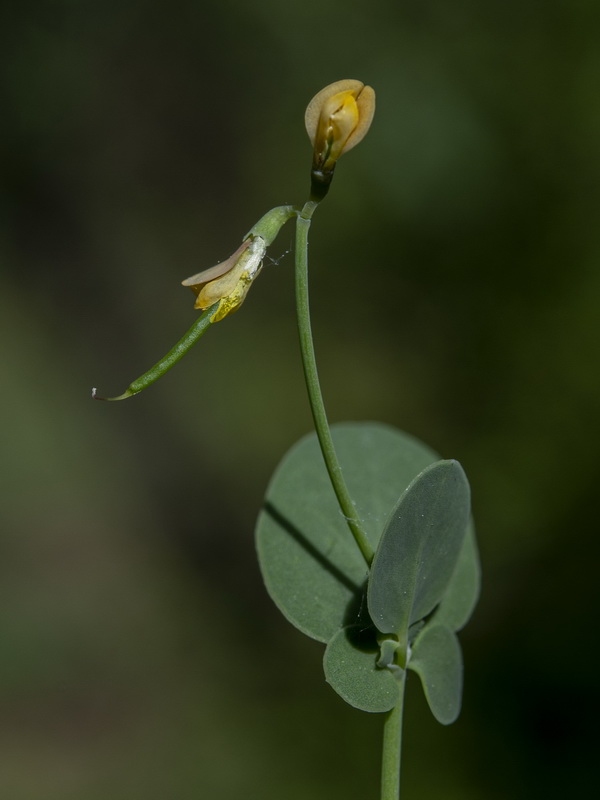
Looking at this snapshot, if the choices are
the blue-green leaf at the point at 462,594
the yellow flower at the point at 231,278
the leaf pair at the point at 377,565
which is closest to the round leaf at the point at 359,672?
the leaf pair at the point at 377,565

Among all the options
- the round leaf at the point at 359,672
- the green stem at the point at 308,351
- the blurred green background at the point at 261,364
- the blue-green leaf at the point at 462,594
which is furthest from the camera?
the blurred green background at the point at 261,364

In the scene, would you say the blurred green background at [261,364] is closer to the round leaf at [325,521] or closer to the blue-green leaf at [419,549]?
the round leaf at [325,521]

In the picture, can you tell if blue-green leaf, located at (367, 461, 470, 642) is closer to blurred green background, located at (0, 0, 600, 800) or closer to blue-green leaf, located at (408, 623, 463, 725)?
blue-green leaf, located at (408, 623, 463, 725)

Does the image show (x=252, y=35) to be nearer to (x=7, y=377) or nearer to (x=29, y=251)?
(x=29, y=251)

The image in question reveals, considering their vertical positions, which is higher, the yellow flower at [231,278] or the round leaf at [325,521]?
the yellow flower at [231,278]

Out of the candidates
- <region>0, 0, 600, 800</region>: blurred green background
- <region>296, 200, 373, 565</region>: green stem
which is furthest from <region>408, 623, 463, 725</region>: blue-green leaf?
<region>0, 0, 600, 800</region>: blurred green background

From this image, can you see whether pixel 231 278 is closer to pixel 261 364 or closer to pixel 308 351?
pixel 308 351
